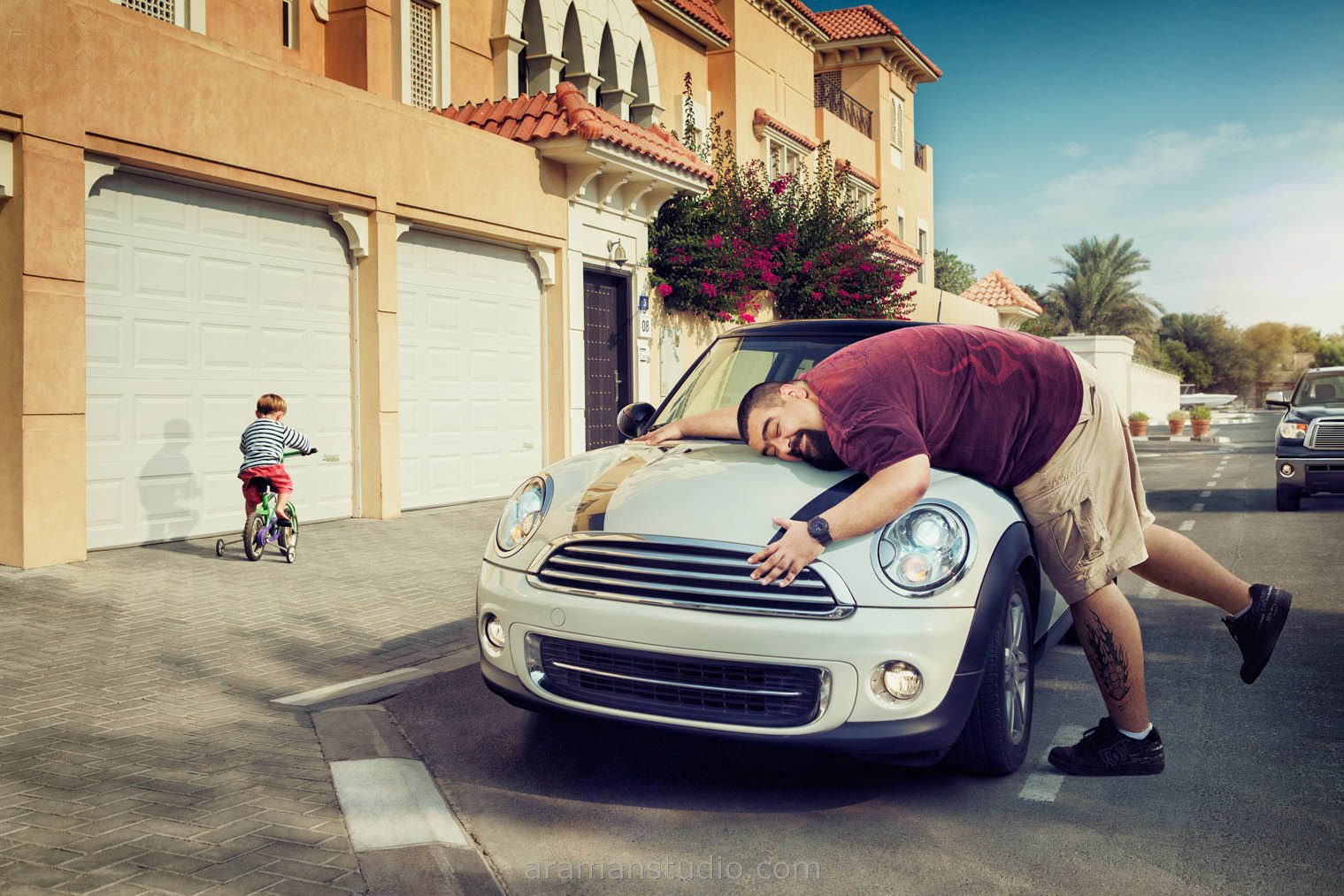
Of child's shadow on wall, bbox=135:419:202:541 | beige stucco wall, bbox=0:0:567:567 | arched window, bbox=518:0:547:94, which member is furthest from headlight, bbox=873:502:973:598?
arched window, bbox=518:0:547:94

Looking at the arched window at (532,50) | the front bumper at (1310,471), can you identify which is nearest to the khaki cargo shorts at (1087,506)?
the front bumper at (1310,471)

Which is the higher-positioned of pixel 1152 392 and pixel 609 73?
pixel 609 73

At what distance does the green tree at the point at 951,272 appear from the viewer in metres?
82.1

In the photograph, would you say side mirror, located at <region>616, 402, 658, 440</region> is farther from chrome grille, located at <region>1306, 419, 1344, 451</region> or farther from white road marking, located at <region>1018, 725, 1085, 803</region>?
chrome grille, located at <region>1306, 419, 1344, 451</region>

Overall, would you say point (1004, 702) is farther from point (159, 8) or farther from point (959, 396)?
point (159, 8)

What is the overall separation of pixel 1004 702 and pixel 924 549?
2.25 ft

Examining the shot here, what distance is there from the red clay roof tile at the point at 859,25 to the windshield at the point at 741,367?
87.0 ft

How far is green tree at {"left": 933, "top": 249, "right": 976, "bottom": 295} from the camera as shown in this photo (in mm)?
82125

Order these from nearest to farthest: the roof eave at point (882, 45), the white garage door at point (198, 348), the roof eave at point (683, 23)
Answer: the white garage door at point (198, 348) → the roof eave at point (683, 23) → the roof eave at point (882, 45)

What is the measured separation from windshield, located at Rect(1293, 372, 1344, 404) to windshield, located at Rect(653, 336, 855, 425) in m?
10.9

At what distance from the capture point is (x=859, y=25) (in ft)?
100

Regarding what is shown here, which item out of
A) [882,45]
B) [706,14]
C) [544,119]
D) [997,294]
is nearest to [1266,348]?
[997,294]

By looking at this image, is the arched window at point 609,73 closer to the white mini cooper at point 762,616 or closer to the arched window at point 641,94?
the arched window at point 641,94

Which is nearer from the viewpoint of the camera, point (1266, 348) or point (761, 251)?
point (761, 251)
